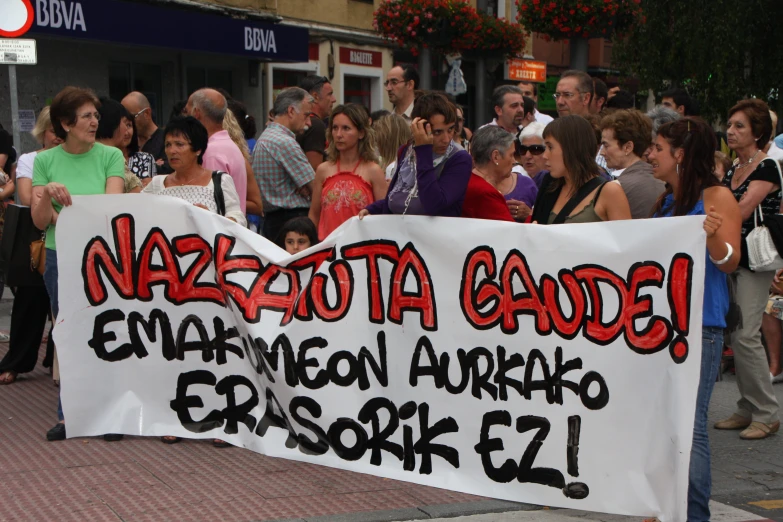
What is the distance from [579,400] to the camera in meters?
4.82

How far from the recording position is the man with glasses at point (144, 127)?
855 cm

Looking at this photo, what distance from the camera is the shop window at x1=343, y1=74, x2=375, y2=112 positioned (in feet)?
79.9

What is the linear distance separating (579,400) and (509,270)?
2.18ft

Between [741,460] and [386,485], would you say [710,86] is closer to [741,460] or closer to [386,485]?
[741,460]

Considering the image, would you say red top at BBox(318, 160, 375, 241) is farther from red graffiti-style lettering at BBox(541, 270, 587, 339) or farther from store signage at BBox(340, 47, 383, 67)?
store signage at BBox(340, 47, 383, 67)

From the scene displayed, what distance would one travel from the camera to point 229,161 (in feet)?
22.9

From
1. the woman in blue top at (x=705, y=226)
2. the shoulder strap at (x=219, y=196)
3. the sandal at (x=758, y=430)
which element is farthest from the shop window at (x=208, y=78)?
the woman in blue top at (x=705, y=226)

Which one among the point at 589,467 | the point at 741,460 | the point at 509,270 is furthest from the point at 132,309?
the point at 741,460

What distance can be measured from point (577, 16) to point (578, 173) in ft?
39.2

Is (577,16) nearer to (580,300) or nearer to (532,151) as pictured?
(532,151)

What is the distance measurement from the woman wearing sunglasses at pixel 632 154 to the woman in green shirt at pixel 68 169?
2.83 metres

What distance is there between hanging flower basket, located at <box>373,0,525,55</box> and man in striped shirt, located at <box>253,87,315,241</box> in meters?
11.7

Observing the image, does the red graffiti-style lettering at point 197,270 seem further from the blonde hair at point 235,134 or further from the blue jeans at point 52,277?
the blonde hair at point 235,134

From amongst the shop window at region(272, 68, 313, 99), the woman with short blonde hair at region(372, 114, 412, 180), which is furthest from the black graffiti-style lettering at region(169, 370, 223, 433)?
the shop window at region(272, 68, 313, 99)
